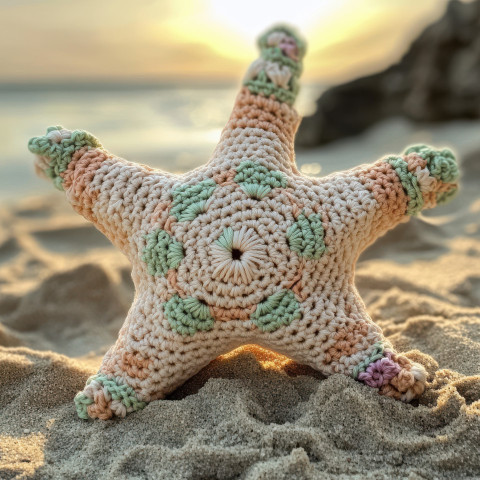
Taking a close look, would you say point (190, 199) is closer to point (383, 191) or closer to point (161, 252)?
point (161, 252)

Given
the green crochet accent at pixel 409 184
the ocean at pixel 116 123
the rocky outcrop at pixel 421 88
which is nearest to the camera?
the green crochet accent at pixel 409 184

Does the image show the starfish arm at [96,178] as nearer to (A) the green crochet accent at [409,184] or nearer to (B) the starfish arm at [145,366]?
(B) the starfish arm at [145,366]

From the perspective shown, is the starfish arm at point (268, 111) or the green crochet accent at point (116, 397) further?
the starfish arm at point (268, 111)

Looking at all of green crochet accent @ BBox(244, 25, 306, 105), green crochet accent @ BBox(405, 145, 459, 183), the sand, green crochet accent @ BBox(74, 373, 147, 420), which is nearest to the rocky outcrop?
the sand

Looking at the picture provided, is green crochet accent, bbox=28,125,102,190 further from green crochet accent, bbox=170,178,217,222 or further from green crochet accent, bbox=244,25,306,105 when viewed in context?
green crochet accent, bbox=244,25,306,105

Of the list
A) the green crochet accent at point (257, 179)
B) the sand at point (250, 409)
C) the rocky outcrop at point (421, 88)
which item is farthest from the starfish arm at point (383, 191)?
the rocky outcrop at point (421, 88)

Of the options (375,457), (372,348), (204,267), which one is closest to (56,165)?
(204,267)

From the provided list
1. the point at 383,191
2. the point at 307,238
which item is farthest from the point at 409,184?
the point at 307,238
